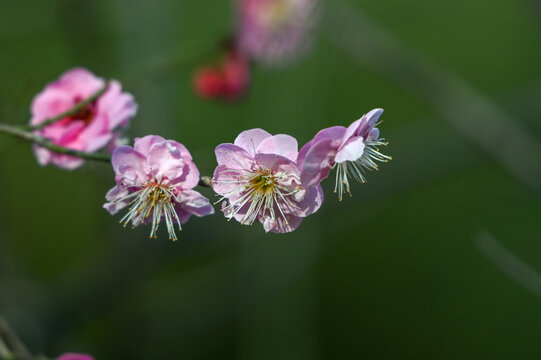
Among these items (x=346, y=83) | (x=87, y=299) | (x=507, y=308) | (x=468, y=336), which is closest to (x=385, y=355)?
(x=468, y=336)

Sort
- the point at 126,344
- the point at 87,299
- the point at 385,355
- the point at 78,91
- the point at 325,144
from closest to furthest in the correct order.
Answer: the point at 325,144, the point at 78,91, the point at 87,299, the point at 126,344, the point at 385,355

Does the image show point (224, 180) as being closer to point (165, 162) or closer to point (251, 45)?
point (165, 162)

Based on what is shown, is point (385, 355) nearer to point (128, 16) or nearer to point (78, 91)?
point (128, 16)

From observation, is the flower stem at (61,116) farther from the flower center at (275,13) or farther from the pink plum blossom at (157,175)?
the flower center at (275,13)

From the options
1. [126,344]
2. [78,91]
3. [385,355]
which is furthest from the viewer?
[385,355]

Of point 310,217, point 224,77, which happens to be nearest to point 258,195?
point 224,77

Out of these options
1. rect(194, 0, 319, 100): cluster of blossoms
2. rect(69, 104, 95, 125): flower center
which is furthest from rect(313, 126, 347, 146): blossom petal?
rect(194, 0, 319, 100): cluster of blossoms

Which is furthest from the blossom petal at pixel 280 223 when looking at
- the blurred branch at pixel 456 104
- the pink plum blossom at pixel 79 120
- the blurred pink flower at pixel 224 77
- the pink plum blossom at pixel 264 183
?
the blurred branch at pixel 456 104

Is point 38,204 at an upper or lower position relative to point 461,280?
upper
